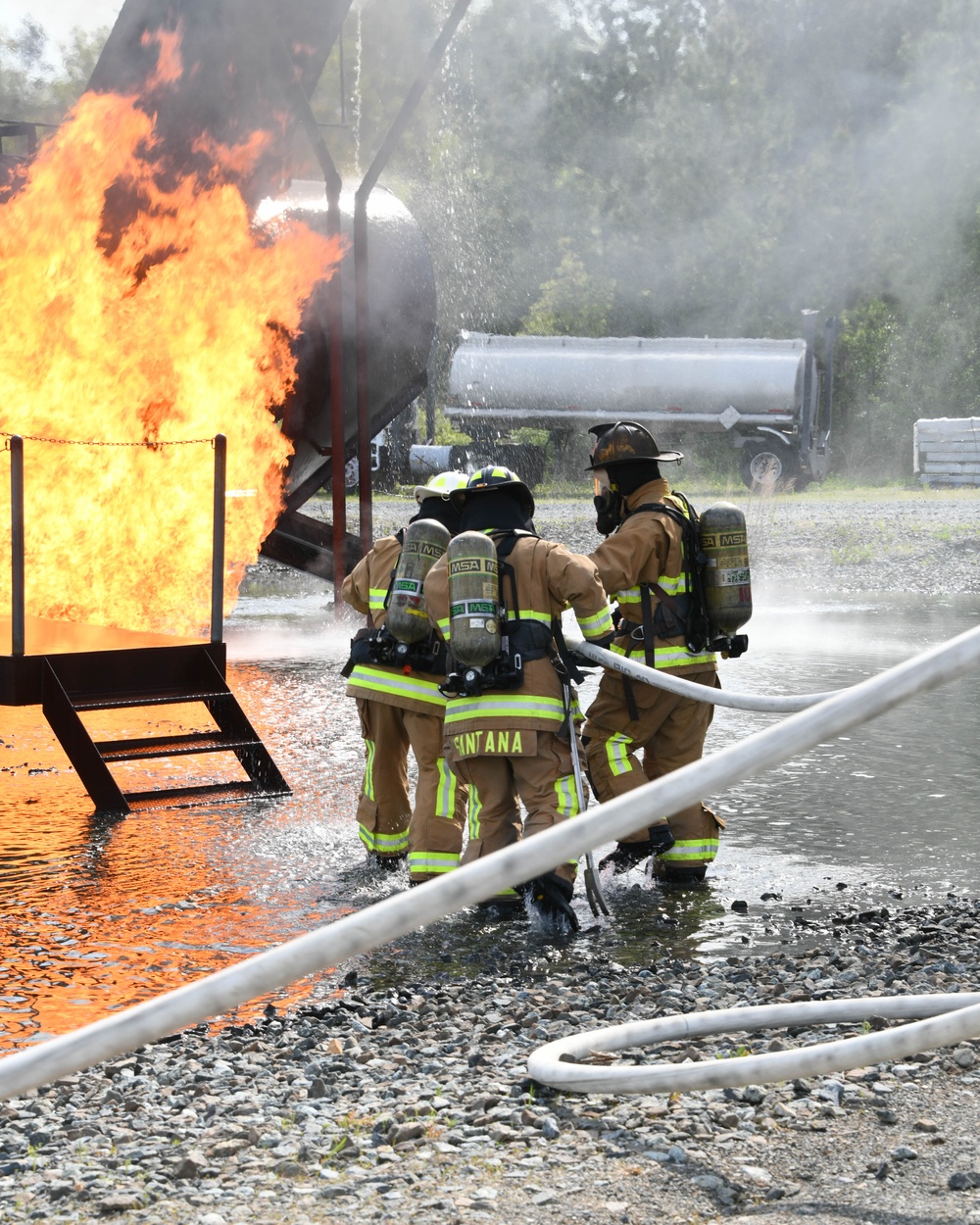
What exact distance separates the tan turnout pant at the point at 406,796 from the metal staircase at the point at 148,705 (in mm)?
1432

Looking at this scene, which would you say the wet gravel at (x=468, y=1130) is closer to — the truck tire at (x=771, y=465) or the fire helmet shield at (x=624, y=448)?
the fire helmet shield at (x=624, y=448)

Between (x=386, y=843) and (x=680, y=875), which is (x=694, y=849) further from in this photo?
(x=386, y=843)

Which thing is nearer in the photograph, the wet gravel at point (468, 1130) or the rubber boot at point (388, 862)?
the wet gravel at point (468, 1130)

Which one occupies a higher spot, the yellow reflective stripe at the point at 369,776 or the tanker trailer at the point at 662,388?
the tanker trailer at the point at 662,388

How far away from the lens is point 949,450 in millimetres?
32375

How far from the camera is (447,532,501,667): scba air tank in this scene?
18.3 ft

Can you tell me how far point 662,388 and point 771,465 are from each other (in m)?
2.87

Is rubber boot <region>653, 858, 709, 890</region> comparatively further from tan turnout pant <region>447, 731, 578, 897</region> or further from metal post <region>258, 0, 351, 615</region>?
metal post <region>258, 0, 351, 615</region>

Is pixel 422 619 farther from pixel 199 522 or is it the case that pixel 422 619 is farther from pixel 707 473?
pixel 707 473

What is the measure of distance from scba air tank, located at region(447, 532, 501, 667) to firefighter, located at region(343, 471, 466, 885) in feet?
2.15

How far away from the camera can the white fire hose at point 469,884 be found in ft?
9.69

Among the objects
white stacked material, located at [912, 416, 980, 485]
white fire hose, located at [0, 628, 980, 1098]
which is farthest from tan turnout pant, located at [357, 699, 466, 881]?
white stacked material, located at [912, 416, 980, 485]

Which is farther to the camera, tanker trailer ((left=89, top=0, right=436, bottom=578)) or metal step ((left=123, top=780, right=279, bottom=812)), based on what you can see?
tanker trailer ((left=89, top=0, right=436, bottom=578))

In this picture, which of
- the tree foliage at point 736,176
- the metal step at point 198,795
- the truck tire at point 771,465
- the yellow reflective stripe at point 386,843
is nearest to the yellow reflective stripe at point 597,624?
the yellow reflective stripe at point 386,843
